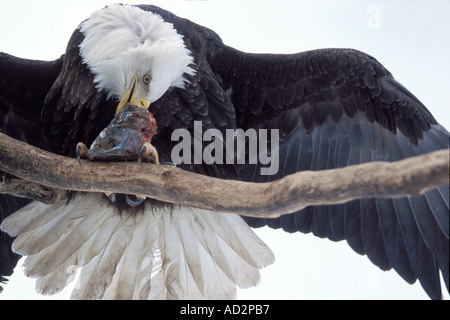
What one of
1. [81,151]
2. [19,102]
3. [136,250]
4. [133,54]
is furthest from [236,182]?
[19,102]

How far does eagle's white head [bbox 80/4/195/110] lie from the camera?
2.38 metres

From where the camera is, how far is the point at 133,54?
7.86 ft

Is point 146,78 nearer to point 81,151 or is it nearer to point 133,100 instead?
point 133,100

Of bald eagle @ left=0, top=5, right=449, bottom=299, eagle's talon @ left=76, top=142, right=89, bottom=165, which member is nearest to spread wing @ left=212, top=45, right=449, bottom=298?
bald eagle @ left=0, top=5, right=449, bottom=299

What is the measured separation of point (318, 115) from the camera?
276cm

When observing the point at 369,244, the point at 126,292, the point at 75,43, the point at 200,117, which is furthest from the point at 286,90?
the point at 126,292

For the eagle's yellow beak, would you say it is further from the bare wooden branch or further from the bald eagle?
the bare wooden branch

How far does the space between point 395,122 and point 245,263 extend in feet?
3.01

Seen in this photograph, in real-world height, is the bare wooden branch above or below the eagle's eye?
below

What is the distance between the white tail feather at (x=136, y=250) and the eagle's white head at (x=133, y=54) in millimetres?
585

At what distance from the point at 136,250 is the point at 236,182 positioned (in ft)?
3.34

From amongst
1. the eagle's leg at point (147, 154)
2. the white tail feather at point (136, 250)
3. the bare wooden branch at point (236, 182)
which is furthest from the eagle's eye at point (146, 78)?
the white tail feather at point (136, 250)

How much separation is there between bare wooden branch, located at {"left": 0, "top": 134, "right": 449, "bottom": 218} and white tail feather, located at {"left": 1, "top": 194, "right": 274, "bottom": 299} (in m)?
0.33
